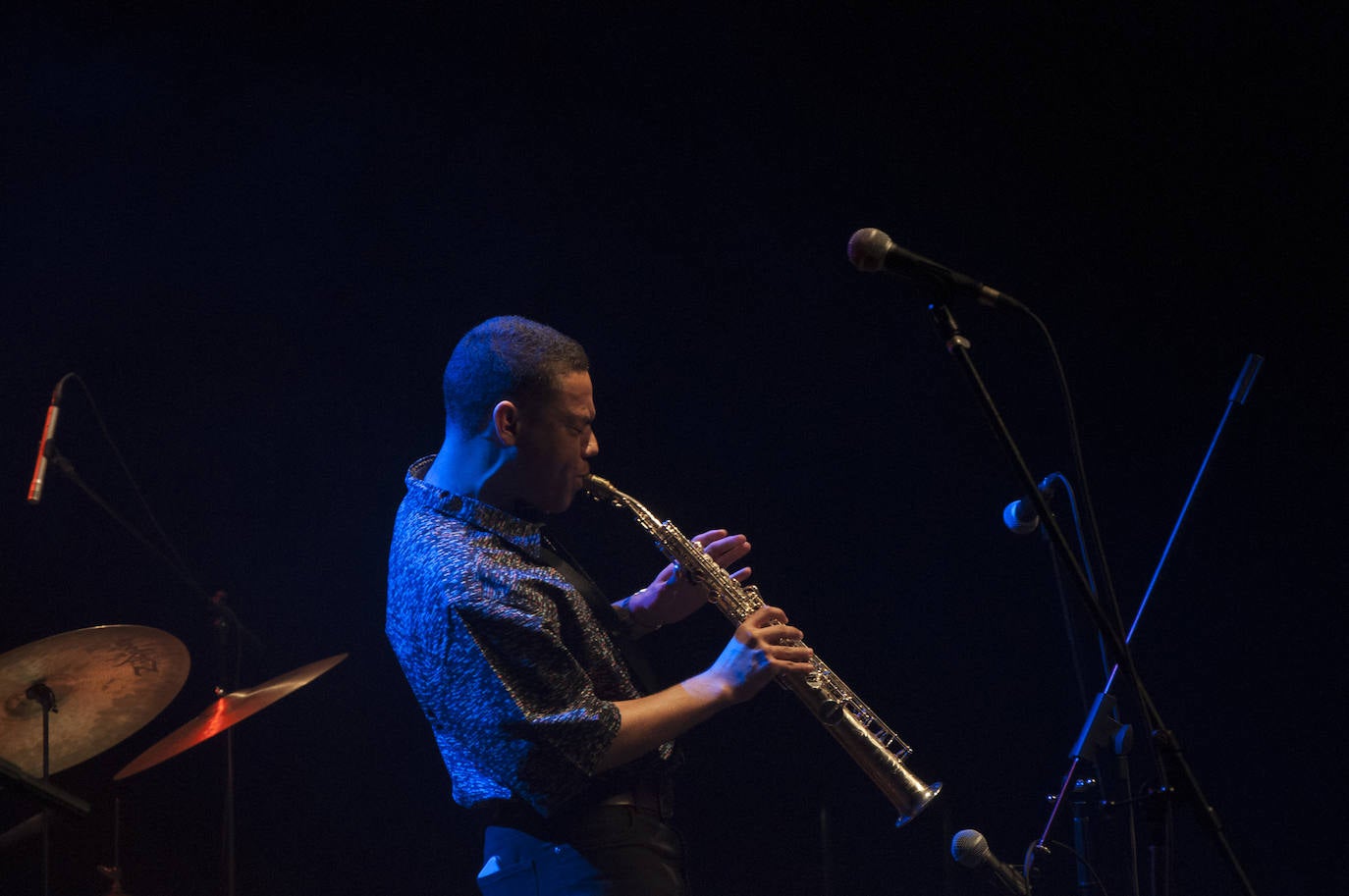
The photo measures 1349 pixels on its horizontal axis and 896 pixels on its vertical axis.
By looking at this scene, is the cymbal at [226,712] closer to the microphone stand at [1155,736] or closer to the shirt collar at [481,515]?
the shirt collar at [481,515]

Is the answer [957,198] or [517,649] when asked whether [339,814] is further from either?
[957,198]

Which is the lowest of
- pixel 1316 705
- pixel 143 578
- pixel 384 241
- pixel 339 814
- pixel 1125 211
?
pixel 1316 705

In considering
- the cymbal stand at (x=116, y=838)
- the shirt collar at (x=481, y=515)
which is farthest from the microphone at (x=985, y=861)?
the cymbal stand at (x=116, y=838)

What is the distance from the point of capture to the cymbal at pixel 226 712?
3.32 meters

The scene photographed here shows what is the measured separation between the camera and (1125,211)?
13.9 feet

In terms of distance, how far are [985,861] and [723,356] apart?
2.31 meters

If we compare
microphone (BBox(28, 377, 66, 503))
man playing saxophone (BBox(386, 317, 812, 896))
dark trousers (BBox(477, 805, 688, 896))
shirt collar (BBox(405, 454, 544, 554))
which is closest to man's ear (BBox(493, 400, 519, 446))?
man playing saxophone (BBox(386, 317, 812, 896))

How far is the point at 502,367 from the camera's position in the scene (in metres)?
2.49

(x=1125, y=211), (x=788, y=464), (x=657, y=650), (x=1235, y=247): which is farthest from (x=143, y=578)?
(x=1235, y=247)

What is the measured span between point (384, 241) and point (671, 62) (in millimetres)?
1290

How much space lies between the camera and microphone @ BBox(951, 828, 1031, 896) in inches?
94.9

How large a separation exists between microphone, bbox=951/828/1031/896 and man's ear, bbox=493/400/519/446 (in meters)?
1.28

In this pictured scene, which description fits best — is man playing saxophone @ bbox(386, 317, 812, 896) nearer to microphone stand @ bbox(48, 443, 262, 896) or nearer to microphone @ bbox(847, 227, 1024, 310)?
microphone @ bbox(847, 227, 1024, 310)

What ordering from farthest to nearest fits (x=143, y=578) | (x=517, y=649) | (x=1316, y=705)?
(x=143, y=578), (x=1316, y=705), (x=517, y=649)
